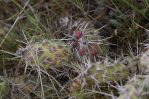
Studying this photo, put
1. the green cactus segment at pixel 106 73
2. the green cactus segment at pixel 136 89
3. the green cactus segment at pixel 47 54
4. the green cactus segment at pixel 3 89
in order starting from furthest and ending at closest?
the green cactus segment at pixel 3 89 → the green cactus segment at pixel 47 54 → the green cactus segment at pixel 106 73 → the green cactus segment at pixel 136 89

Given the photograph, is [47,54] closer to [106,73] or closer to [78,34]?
[78,34]

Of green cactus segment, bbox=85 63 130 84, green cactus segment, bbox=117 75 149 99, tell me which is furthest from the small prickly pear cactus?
green cactus segment, bbox=117 75 149 99

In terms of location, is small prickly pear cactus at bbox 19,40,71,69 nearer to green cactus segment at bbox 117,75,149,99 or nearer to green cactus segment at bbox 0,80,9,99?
green cactus segment at bbox 0,80,9,99

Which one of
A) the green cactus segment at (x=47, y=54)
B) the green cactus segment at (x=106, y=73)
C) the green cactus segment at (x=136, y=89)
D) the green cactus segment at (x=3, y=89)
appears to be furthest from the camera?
the green cactus segment at (x=3, y=89)

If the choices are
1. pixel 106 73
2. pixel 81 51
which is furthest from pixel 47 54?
pixel 106 73

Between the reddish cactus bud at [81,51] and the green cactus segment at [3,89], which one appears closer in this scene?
the reddish cactus bud at [81,51]

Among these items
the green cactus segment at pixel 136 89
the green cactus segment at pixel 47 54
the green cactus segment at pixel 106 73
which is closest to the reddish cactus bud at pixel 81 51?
the green cactus segment at pixel 47 54

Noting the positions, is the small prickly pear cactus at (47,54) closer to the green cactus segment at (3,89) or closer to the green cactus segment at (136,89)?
the green cactus segment at (3,89)

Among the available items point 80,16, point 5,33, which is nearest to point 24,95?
point 5,33
